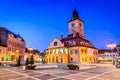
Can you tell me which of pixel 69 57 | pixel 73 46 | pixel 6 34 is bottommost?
pixel 69 57

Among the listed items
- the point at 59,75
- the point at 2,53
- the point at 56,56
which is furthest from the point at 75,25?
the point at 59,75

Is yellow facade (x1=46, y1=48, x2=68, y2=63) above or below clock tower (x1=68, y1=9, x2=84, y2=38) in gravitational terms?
below

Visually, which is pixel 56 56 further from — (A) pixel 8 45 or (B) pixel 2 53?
(B) pixel 2 53

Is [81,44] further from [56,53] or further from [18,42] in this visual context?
[18,42]

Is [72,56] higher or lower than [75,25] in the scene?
lower

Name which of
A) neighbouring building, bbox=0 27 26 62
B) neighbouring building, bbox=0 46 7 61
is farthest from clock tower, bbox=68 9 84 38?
neighbouring building, bbox=0 46 7 61

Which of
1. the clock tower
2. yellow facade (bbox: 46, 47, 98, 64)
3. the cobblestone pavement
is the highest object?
the clock tower

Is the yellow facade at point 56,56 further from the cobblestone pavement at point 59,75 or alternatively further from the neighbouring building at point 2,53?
the cobblestone pavement at point 59,75

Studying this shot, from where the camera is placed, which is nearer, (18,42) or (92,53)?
(92,53)

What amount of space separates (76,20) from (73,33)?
611cm

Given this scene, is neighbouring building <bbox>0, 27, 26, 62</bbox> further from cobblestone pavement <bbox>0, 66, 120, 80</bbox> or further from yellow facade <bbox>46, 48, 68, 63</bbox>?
cobblestone pavement <bbox>0, 66, 120, 80</bbox>

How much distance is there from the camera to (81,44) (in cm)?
5122

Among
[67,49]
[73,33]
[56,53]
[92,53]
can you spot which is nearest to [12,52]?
[56,53]

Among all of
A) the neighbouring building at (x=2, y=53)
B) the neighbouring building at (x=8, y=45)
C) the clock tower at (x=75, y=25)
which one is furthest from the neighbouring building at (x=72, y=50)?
the neighbouring building at (x=2, y=53)
